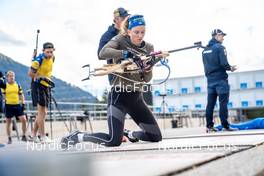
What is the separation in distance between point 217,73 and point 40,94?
112 inches

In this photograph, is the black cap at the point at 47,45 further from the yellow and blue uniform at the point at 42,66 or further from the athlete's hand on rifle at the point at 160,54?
the athlete's hand on rifle at the point at 160,54

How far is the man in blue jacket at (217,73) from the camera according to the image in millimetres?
6469

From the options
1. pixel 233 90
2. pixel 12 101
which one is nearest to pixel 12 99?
pixel 12 101

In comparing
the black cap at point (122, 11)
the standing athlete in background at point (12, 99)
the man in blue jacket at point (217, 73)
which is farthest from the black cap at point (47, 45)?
the man in blue jacket at point (217, 73)

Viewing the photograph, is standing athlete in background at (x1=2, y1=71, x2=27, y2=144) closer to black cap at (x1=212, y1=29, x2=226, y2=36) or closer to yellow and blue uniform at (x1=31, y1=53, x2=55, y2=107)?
yellow and blue uniform at (x1=31, y1=53, x2=55, y2=107)

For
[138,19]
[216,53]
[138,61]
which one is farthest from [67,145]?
[216,53]

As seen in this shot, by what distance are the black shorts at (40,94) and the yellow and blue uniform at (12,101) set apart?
1.45 m

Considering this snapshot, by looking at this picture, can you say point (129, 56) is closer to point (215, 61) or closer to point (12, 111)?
point (215, 61)

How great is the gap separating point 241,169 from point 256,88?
27.5 metres

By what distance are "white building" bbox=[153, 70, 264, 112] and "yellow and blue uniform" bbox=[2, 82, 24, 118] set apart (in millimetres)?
18871

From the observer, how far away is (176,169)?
1.74 metres

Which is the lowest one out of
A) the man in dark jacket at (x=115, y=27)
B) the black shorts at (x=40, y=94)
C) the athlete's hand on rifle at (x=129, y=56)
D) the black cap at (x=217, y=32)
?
the black shorts at (x=40, y=94)

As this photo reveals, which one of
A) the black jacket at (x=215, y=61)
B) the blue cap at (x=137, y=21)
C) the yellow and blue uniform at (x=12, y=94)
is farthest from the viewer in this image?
the yellow and blue uniform at (x=12, y=94)

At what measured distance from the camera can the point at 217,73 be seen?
21.6 feet
